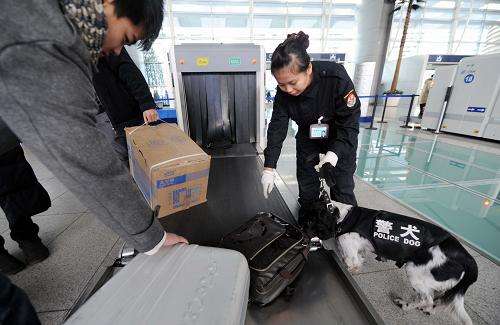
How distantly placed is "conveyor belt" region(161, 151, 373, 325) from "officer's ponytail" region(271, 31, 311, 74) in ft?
3.23

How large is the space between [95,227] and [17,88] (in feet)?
6.29

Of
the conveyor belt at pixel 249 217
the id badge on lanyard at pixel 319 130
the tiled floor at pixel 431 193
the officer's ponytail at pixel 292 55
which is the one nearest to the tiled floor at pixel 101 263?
the tiled floor at pixel 431 193

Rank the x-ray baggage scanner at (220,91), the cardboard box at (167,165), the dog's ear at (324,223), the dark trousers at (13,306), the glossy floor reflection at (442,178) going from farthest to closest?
the x-ray baggage scanner at (220,91) → the glossy floor reflection at (442,178) → the cardboard box at (167,165) → the dog's ear at (324,223) → the dark trousers at (13,306)

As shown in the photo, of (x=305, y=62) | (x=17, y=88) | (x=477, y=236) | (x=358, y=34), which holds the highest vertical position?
(x=358, y=34)

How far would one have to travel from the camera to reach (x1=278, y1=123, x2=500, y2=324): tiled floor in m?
1.31

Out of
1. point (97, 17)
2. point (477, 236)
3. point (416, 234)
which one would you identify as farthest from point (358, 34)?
point (97, 17)

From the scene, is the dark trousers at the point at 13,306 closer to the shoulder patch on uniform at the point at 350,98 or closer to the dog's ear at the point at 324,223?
the dog's ear at the point at 324,223

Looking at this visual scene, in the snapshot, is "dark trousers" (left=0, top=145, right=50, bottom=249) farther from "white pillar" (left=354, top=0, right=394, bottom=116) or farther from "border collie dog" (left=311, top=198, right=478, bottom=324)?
"white pillar" (left=354, top=0, right=394, bottom=116)

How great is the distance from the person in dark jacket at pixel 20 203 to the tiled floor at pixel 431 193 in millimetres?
2088

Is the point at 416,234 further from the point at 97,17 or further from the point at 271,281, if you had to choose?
the point at 97,17

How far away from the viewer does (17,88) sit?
42cm

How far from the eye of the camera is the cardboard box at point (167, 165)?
139cm

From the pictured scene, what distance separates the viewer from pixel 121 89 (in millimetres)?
1853

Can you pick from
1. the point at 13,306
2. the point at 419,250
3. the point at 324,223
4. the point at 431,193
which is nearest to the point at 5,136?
the point at 13,306
